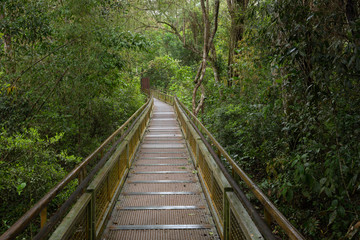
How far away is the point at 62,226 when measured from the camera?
8.30ft

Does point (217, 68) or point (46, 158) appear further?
point (217, 68)

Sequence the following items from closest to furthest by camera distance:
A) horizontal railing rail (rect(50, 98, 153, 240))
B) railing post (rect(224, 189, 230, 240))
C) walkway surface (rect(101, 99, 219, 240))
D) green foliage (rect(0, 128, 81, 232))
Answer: horizontal railing rail (rect(50, 98, 153, 240)) → railing post (rect(224, 189, 230, 240)) → walkway surface (rect(101, 99, 219, 240)) → green foliage (rect(0, 128, 81, 232))

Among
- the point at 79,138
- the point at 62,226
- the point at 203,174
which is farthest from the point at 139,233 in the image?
the point at 79,138

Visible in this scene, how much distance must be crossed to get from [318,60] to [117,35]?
675cm

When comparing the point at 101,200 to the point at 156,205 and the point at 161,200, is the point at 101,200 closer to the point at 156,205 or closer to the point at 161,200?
the point at 156,205

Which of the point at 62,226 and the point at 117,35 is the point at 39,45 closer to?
the point at 117,35

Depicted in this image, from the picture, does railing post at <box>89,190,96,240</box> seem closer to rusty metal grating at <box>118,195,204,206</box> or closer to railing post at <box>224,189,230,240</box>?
rusty metal grating at <box>118,195,204,206</box>

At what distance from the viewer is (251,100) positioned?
32.1 feet

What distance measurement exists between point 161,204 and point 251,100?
632 cm

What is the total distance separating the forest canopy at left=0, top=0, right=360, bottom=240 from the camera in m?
3.62

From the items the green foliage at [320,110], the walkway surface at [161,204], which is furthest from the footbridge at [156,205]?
the green foliage at [320,110]

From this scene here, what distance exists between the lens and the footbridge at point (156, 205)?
2.34 metres

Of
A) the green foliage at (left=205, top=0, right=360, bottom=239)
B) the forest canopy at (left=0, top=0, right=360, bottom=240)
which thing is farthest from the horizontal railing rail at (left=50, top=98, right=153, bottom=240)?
the green foliage at (left=205, top=0, right=360, bottom=239)

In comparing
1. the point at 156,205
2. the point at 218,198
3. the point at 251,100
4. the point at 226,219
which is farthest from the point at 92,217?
the point at 251,100
